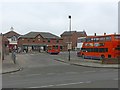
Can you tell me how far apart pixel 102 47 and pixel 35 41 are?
63401mm

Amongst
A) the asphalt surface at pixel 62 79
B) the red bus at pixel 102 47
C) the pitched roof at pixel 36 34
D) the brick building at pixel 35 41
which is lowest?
the asphalt surface at pixel 62 79

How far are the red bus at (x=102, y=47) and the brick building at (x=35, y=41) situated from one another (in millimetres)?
56663

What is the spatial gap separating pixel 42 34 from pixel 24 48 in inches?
393

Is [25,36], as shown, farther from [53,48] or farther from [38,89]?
[38,89]

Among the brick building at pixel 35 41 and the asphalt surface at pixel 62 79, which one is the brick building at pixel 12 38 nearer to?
the brick building at pixel 35 41

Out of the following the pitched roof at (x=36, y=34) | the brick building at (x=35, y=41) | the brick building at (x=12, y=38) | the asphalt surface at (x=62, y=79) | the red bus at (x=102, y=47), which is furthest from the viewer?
the brick building at (x=12, y=38)

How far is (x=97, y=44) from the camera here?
124ft

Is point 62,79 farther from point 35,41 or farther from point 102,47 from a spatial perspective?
point 35,41

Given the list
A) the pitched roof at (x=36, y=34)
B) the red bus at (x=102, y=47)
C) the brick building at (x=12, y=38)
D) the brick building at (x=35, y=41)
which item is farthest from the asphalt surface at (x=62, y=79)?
the brick building at (x=12, y=38)

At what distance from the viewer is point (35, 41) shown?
97812 millimetres

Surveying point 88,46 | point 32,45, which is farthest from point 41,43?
point 88,46

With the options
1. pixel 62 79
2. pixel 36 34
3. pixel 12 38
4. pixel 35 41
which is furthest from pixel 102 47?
pixel 12 38

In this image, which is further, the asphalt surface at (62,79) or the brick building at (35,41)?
the brick building at (35,41)

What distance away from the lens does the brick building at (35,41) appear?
9638 cm
